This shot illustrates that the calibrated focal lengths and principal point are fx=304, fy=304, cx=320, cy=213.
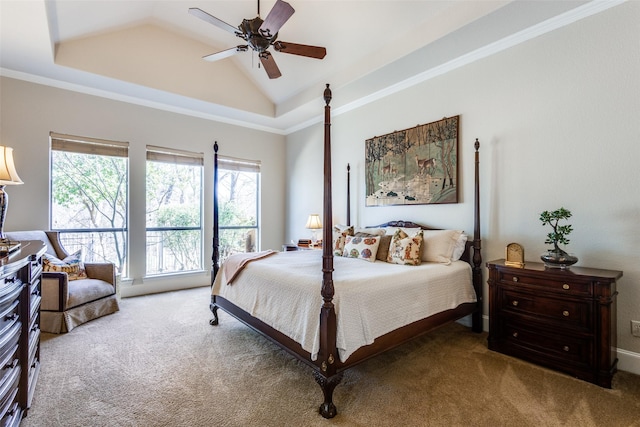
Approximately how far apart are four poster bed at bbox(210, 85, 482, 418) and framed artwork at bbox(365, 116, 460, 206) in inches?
14.6

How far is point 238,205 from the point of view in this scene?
18.4ft

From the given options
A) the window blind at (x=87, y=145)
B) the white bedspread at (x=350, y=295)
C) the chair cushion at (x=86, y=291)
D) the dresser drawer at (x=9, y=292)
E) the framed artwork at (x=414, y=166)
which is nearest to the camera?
the dresser drawer at (x=9, y=292)

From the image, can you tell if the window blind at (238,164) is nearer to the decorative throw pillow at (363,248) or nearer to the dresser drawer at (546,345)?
the decorative throw pillow at (363,248)

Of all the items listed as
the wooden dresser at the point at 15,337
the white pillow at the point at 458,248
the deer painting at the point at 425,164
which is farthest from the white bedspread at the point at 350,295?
the wooden dresser at the point at 15,337

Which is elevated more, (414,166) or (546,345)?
(414,166)

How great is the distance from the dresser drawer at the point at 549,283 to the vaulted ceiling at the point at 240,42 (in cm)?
221

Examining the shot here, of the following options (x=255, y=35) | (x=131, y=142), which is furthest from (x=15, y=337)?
(x=131, y=142)

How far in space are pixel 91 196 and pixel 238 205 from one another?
2.18 m

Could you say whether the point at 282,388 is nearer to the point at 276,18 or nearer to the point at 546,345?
the point at 546,345

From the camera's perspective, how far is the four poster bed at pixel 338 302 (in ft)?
6.22

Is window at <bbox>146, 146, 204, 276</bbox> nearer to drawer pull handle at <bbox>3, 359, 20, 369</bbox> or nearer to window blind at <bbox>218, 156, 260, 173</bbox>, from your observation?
window blind at <bbox>218, 156, 260, 173</bbox>

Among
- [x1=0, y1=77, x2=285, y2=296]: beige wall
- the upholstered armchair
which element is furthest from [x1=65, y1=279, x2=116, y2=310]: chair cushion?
[x1=0, y1=77, x2=285, y2=296]: beige wall

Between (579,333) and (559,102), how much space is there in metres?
1.93

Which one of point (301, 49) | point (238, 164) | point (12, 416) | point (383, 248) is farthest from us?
point (238, 164)
